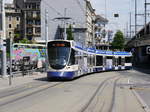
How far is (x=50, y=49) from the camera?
23.3 meters

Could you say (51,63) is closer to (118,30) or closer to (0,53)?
(0,53)

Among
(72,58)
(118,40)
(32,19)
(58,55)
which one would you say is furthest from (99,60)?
(32,19)

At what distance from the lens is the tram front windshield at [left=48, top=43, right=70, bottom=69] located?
22734 millimetres

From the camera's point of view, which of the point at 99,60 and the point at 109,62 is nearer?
the point at 99,60

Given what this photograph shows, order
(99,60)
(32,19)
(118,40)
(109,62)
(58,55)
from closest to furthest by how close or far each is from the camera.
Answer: (58,55), (99,60), (109,62), (118,40), (32,19)

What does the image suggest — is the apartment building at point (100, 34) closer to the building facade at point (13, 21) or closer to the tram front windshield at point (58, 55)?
the building facade at point (13, 21)

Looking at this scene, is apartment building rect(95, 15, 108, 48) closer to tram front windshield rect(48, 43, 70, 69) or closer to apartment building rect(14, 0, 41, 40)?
apartment building rect(14, 0, 41, 40)

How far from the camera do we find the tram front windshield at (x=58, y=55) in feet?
74.6

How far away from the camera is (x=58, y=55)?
22.9 meters

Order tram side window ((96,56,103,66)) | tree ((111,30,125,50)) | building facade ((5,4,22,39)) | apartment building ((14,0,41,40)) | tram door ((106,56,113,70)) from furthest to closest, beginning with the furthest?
building facade ((5,4,22,39)) < apartment building ((14,0,41,40)) < tree ((111,30,125,50)) < tram door ((106,56,113,70)) < tram side window ((96,56,103,66))

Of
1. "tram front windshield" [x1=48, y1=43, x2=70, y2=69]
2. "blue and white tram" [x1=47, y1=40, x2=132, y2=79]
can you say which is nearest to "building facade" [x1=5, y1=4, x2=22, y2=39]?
"blue and white tram" [x1=47, y1=40, x2=132, y2=79]

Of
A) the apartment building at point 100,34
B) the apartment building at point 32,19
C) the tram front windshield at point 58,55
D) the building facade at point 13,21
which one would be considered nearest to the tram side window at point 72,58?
the tram front windshield at point 58,55

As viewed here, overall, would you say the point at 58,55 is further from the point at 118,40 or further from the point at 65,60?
the point at 118,40

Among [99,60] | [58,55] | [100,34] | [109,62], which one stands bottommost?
[109,62]
